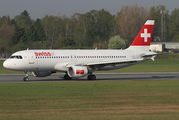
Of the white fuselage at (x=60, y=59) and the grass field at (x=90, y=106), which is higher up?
the white fuselage at (x=60, y=59)

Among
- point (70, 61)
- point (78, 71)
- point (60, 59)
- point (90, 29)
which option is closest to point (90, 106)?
point (78, 71)

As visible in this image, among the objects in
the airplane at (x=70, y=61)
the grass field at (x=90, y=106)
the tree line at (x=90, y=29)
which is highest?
the tree line at (x=90, y=29)

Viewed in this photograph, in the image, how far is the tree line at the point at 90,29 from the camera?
13350cm

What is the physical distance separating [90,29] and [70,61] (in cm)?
11312

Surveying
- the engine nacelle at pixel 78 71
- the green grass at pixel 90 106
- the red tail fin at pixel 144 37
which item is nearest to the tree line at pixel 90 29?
the red tail fin at pixel 144 37

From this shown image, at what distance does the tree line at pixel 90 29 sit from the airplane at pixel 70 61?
268 feet

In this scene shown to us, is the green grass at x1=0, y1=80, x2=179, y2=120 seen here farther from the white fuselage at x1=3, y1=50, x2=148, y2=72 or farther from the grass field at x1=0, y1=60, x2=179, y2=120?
the white fuselage at x1=3, y1=50, x2=148, y2=72

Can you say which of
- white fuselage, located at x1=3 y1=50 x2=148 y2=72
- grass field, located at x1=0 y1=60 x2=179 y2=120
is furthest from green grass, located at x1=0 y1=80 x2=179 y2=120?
white fuselage, located at x1=3 y1=50 x2=148 y2=72

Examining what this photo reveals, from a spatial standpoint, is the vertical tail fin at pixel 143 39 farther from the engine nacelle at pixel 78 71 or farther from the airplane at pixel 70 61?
the engine nacelle at pixel 78 71

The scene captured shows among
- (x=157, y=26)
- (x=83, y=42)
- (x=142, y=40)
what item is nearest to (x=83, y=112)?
(x=142, y=40)

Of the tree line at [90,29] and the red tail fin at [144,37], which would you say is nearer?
the red tail fin at [144,37]

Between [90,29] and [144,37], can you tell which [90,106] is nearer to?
[144,37]

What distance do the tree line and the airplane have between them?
268 ft

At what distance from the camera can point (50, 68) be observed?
116 feet
